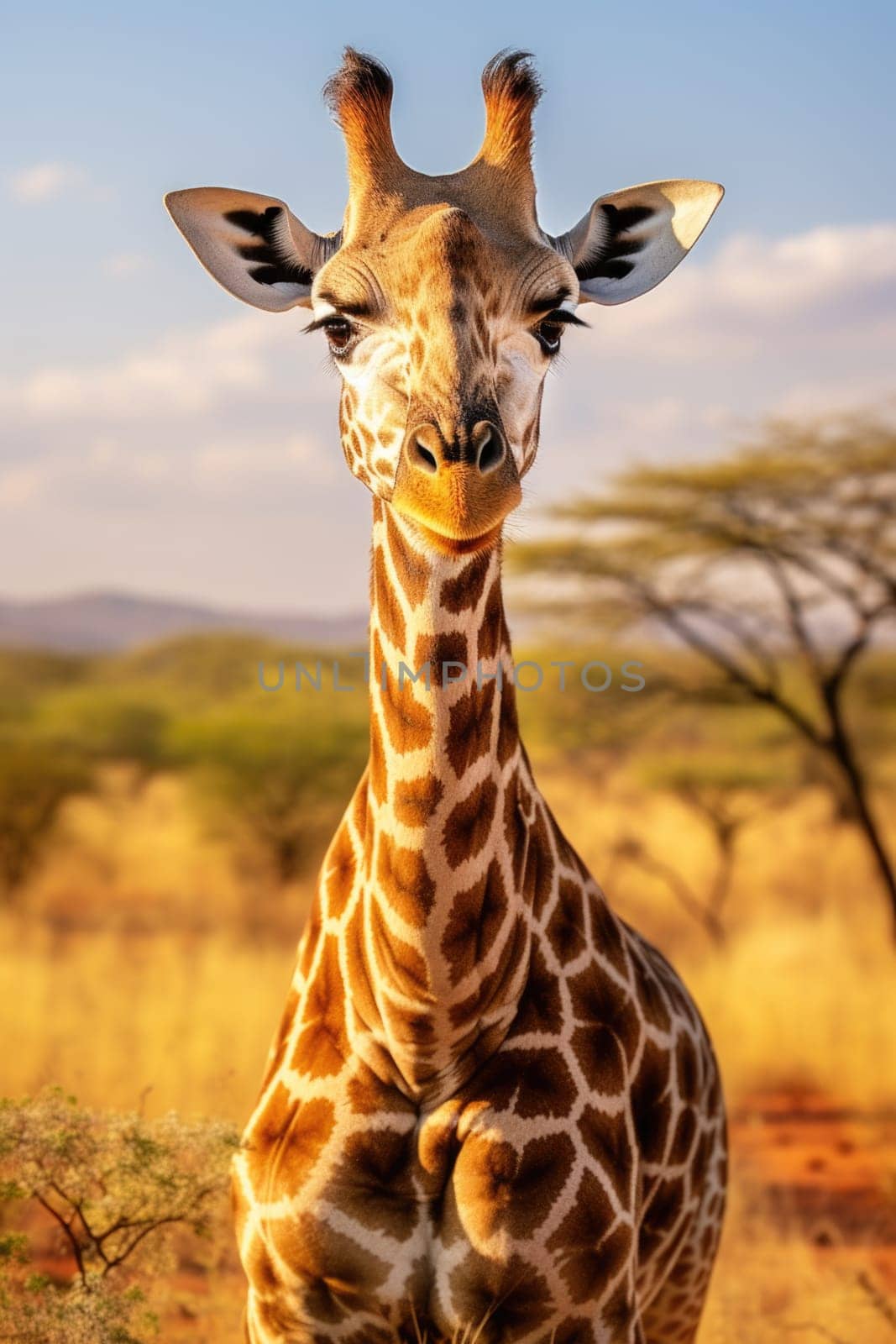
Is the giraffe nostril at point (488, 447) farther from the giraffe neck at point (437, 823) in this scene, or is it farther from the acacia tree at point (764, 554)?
the acacia tree at point (764, 554)

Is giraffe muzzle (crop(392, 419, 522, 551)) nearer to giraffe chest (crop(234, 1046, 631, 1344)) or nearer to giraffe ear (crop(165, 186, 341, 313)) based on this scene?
giraffe ear (crop(165, 186, 341, 313))

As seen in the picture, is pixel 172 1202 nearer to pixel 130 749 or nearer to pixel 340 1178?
pixel 340 1178

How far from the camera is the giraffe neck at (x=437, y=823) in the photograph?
10.1 feet

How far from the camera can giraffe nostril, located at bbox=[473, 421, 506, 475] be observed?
8.59ft

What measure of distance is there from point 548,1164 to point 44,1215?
457 centimetres

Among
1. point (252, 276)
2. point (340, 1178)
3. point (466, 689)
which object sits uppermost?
point (252, 276)

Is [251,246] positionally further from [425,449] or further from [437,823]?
[437,823]

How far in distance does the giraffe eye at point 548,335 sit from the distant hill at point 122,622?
137134 millimetres

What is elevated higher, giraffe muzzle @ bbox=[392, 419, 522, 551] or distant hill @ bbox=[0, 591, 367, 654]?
distant hill @ bbox=[0, 591, 367, 654]

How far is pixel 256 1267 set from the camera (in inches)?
128

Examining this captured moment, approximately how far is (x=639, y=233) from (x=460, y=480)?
1.53 meters

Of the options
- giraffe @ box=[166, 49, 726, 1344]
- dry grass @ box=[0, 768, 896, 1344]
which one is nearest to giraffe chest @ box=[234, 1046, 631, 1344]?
giraffe @ box=[166, 49, 726, 1344]

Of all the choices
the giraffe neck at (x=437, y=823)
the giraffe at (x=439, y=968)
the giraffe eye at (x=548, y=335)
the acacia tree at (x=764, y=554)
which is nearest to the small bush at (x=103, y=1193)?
the giraffe at (x=439, y=968)

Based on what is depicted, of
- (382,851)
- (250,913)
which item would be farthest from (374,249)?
(250,913)
